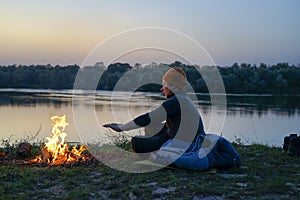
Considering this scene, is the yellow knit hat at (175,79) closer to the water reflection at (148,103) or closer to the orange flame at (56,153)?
the orange flame at (56,153)

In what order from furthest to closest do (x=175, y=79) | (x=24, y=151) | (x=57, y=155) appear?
(x=24, y=151) < (x=57, y=155) < (x=175, y=79)

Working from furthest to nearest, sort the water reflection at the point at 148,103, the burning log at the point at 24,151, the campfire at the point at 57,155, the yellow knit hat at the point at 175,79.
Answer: the water reflection at the point at 148,103
the burning log at the point at 24,151
the campfire at the point at 57,155
the yellow knit hat at the point at 175,79

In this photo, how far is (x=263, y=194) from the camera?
3756 millimetres

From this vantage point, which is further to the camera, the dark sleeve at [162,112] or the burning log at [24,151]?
the burning log at [24,151]

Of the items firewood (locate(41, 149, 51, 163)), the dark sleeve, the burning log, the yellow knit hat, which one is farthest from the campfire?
the yellow knit hat

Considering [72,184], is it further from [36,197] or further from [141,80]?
[141,80]

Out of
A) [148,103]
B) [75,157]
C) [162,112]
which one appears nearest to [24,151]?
[75,157]

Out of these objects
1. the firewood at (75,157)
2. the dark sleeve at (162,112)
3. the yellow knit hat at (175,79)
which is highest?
the yellow knit hat at (175,79)

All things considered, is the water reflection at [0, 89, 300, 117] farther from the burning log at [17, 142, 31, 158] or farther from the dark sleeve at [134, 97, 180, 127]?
the dark sleeve at [134, 97, 180, 127]

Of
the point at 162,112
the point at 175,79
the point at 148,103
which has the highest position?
the point at 175,79

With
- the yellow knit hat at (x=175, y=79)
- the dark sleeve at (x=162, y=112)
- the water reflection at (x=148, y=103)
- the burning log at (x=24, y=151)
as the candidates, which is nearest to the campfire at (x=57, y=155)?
the burning log at (x=24, y=151)

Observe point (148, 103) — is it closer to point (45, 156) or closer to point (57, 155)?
point (57, 155)

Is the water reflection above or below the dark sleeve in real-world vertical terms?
below

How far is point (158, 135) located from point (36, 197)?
2.08 meters
